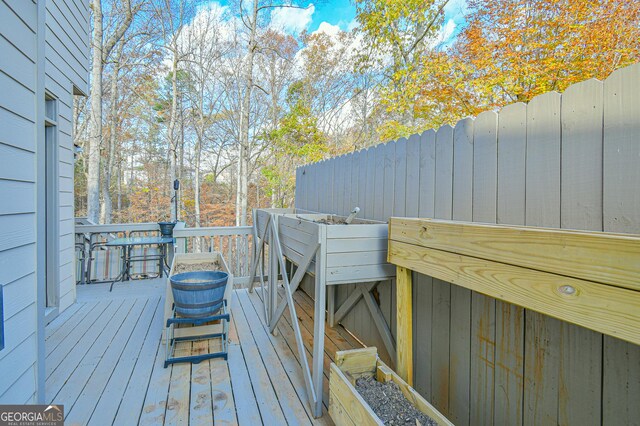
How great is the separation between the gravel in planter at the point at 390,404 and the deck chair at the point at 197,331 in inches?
53.5

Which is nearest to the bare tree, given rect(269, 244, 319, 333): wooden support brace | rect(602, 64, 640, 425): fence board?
rect(269, 244, 319, 333): wooden support brace

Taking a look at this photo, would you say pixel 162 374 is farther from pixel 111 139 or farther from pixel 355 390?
pixel 111 139

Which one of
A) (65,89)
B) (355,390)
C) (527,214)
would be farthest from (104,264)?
(527,214)

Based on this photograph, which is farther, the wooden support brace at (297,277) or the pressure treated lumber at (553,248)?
the wooden support brace at (297,277)

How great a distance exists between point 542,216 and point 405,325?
2.89 feet

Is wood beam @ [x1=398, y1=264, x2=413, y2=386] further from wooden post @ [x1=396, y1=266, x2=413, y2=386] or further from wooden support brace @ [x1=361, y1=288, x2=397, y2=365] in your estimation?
wooden support brace @ [x1=361, y1=288, x2=397, y2=365]

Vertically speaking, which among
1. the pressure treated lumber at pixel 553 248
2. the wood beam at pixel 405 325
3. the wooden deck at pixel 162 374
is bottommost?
the wooden deck at pixel 162 374

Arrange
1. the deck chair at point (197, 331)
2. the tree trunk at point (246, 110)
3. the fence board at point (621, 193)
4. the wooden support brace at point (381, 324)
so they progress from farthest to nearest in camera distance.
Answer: the tree trunk at point (246, 110), the deck chair at point (197, 331), the wooden support brace at point (381, 324), the fence board at point (621, 193)

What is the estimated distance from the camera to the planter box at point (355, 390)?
1437mm

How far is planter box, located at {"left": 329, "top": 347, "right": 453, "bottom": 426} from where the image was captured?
4.72 feet

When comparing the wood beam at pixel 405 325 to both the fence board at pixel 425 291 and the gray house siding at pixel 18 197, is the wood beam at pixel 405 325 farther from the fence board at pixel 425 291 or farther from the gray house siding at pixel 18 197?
the gray house siding at pixel 18 197

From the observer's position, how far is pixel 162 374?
2373 mm

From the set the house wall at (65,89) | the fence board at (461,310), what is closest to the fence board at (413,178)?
the fence board at (461,310)

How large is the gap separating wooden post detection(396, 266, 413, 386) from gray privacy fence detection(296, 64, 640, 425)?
0.24 m
